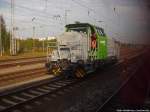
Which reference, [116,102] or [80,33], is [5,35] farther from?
[116,102]

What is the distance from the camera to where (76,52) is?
15.7 m

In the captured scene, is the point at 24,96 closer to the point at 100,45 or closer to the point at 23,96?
the point at 23,96

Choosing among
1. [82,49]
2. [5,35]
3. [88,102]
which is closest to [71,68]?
[82,49]

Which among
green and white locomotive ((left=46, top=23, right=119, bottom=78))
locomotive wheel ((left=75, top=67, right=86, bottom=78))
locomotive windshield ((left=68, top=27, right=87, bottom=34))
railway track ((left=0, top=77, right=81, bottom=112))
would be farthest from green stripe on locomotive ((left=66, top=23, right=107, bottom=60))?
railway track ((left=0, top=77, right=81, bottom=112))

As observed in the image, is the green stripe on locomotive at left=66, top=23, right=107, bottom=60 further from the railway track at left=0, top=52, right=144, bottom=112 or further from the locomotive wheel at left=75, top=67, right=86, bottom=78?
the railway track at left=0, top=52, right=144, bottom=112

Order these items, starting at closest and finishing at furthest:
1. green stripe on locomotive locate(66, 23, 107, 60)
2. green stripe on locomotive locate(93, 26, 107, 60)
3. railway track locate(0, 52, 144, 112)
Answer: railway track locate(0, 52, 144, 112)
green stripe on locomotive locate(66, 23, 107, 60)
green stripe on locomotive locate(93, 26, 107, 60)

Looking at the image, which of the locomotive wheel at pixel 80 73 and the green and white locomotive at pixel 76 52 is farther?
the locomotive wheel at pixel 80 73

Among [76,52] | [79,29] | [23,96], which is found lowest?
[23,96]

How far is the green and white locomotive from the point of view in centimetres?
1527

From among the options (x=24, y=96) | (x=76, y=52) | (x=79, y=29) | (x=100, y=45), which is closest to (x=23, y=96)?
(x=24, y=96)

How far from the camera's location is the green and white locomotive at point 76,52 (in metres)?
15.3

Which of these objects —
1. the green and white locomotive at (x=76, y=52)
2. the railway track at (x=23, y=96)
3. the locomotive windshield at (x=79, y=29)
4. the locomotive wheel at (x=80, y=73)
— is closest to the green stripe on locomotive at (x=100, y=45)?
the green and white locomotive at (x=76, y=52)

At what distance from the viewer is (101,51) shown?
18.1 meters

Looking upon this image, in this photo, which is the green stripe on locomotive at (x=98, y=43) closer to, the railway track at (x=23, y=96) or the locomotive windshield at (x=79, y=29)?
the locomotive windshield at (x=79, y=29)
